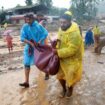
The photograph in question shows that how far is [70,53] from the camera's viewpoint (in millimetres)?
5684

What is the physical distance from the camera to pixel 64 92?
252 inches

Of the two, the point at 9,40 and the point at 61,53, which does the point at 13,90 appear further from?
the point at 9,40

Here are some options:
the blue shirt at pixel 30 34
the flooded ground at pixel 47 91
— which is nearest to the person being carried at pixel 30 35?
the blue shirt at pixel 30 34

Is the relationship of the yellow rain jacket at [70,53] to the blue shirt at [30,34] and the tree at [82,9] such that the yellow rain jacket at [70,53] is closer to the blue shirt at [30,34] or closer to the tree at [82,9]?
the blue shirt at [30,34]

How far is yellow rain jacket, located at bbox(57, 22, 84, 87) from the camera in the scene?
568cm

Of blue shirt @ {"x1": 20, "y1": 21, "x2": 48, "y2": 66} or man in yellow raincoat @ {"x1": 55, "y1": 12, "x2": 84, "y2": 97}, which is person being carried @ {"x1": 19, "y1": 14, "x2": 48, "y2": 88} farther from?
man in yellow raincoat @ {"x1": 55, "y1": 12, "x2": 84, "y2": 97}

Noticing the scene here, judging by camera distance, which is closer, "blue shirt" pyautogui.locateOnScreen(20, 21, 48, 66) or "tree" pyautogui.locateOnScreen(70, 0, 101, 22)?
"blue shirt" pyautogui.locateOnScreen(20, 21, 48, 66)

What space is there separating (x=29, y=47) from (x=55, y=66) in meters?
1.44

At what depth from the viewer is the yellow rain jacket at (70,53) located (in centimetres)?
568

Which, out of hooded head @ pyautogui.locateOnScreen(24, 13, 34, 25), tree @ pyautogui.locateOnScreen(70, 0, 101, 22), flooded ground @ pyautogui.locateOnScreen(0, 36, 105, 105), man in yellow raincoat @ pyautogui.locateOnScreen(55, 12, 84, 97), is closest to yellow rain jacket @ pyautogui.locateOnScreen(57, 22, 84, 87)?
man in yellow raincoat @ pyautogui.locateOnScreen(55, 12, 84, 97)

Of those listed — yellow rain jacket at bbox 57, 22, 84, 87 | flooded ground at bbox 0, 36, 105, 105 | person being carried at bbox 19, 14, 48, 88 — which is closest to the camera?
yellow rain jacket at bbox 57, 22, 84, 87

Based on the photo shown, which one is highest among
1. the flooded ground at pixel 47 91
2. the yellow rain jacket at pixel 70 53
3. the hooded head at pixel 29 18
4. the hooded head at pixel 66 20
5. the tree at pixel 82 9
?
the hooded head at pixel 66 20

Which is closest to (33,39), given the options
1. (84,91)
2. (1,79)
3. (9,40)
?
(84,91)

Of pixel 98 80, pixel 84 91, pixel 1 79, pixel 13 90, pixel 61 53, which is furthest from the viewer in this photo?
pixel 1 79
